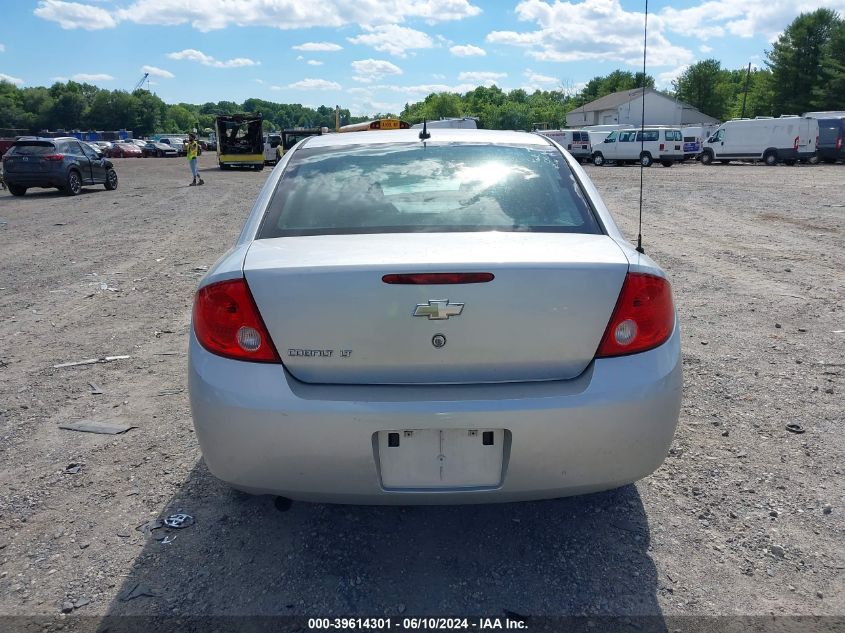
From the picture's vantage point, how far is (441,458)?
2.34 metres

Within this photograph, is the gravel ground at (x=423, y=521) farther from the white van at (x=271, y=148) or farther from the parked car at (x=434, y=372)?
the white van at (x=271, y=148)

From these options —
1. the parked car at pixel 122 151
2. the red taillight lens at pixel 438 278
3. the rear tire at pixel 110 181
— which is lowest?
the red taillight lens at pixel 438 278

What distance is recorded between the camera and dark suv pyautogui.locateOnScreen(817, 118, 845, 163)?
32938 millimetres

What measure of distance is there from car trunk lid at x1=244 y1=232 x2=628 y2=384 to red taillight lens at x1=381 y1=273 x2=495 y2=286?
0.05 feet

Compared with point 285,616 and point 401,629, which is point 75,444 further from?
point 401,629

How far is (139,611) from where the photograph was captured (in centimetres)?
242

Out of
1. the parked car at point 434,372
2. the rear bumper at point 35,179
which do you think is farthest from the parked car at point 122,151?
the parked car at point 434,372

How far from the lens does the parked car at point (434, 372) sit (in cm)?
231

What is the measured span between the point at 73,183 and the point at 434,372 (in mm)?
20772

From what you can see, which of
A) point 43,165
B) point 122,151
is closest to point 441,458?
point 43,165

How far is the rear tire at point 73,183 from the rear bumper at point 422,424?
20.1 m

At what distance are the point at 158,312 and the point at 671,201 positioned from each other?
14310 millimetres

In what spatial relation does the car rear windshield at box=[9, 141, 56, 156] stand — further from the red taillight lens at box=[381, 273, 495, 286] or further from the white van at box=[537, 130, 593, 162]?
the white van at box=[537, 130, 593, 162]

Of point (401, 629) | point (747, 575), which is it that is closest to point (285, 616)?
point (401, 629)
